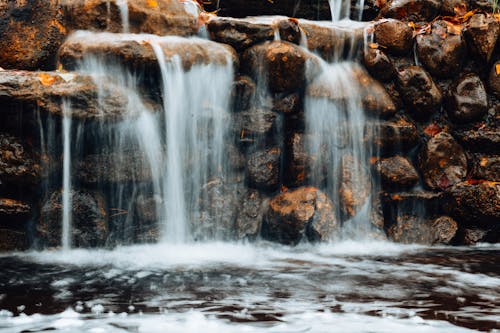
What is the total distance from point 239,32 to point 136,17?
153cm

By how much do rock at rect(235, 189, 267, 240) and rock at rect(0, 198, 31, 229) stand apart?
2.71 meters

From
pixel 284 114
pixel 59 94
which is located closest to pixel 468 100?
pixel 284 114

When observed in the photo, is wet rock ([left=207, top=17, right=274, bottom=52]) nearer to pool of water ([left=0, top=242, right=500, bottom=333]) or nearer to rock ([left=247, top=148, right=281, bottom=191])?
rock ([left=247, top=148, right=281, bottom=191])

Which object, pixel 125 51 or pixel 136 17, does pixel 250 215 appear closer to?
pixel 125 51

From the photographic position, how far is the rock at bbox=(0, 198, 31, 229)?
5.34 m

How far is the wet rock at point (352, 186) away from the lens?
21.9 feet

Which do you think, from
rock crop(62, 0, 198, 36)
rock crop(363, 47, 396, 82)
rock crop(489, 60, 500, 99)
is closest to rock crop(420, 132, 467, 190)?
rock crop(489, 60, 500, 99)

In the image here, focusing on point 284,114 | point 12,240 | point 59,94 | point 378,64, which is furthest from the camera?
point 378,64

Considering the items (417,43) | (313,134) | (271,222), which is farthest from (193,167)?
(417,43)

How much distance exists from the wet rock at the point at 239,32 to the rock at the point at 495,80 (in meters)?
3.66

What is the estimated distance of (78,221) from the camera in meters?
5.59

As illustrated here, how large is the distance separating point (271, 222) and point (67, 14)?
4.10 m

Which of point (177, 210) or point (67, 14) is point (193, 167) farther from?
point (67, 14)

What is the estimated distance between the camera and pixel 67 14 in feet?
20.7
